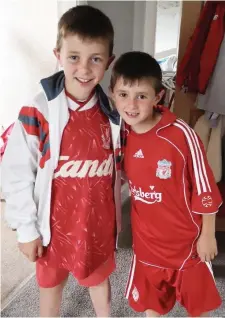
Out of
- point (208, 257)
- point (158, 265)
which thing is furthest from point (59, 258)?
point (208, 257)

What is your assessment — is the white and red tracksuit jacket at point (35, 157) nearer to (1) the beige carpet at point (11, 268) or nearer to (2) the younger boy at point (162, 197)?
(2) the younger boy at point (162, 197)

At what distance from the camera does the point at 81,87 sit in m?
1.04

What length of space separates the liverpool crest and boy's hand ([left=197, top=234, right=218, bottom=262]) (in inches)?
8.6

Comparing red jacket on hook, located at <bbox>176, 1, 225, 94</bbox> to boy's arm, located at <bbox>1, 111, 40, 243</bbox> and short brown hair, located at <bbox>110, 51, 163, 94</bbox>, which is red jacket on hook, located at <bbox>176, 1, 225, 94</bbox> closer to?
short brown hair, located at <bbox>110, 51, 163, 94</bbox>

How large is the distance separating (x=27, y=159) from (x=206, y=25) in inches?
41.0

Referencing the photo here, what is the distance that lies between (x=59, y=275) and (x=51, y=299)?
0.12 meters

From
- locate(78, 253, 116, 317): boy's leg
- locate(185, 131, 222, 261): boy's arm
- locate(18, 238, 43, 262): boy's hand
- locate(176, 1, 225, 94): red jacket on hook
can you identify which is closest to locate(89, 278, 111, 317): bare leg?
locate(78, 253, 116, 317): boy's leg

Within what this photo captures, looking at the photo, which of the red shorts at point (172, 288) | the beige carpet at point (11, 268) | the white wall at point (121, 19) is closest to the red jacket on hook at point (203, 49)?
the white wall at point (121, 19)

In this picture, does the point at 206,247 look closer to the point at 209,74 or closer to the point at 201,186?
the point at 201,186

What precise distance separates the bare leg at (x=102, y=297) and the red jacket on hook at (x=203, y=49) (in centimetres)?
94

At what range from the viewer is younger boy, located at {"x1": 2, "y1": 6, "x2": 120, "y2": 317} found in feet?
3.36

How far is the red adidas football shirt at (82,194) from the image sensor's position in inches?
42.0

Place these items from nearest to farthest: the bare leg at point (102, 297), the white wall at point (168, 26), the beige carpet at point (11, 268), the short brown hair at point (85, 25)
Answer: the short brown hair at point (85, 25), the bare leg at point (102, 297), the beige carpet at point (11, 268), the white wall at point (168, 26)

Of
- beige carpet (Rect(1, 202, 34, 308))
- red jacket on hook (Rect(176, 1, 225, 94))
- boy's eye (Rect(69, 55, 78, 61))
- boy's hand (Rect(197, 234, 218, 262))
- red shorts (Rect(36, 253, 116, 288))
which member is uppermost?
boy's eye (Rect(69, 55, 78, 61))
